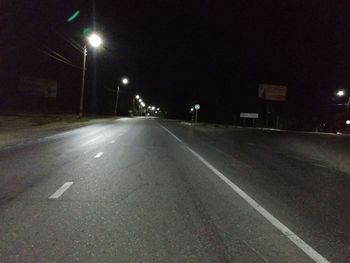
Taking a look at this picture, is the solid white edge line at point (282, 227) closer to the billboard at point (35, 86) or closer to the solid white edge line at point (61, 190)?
the solid white edge line at point (61, 190)

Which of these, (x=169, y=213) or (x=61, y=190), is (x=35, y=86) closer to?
(x=61, y=190)

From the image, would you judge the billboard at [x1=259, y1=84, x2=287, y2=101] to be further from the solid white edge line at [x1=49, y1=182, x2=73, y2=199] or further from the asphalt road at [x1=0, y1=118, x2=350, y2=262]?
the solid white edge line at [x1=49, y1=182, x2=73, y2=199]

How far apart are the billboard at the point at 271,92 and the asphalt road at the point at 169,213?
71140 millimetres

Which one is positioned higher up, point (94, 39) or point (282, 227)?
point (94, 39)

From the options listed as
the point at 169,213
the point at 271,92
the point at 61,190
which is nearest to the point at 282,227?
the point at 169,213

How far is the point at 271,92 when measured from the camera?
8344 centimetres

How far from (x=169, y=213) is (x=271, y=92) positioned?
79.5 meters

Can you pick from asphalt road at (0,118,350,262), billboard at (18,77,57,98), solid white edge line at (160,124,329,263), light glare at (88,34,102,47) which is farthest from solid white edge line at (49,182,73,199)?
billboard at (18,77,57,98)

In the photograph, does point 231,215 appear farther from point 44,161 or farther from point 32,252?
point 44,161

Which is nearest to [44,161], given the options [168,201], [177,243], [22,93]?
[168,201]

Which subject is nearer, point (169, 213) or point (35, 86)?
point (169, 213)

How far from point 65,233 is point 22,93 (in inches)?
2797

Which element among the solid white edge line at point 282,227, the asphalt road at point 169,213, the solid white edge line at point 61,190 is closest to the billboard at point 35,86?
the asphalt road at point 169,213

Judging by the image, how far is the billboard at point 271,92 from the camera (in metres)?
83.0
